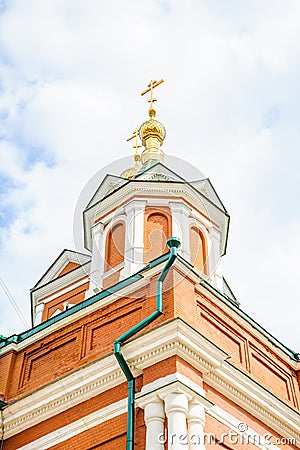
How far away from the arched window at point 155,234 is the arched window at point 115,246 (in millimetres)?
667

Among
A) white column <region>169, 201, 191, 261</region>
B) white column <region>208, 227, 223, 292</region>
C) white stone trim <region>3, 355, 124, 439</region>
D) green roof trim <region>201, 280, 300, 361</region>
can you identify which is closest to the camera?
white stone trim <region>3, 355, 124, 439</region>

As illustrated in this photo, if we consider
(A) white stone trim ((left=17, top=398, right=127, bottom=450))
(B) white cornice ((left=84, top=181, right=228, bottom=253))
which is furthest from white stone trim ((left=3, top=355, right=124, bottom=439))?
(B) white cornice ((left=84, top=181, right=228, bottom=253))

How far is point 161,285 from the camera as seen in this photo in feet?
34.9

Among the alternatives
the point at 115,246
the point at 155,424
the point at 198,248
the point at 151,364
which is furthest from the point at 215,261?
the point at 155,424

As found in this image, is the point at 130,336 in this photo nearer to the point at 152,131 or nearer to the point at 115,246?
the point at 115,246

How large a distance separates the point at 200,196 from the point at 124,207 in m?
2.08

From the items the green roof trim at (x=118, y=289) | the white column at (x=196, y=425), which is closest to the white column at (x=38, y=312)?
the green roof trim at (x=118, y=289)

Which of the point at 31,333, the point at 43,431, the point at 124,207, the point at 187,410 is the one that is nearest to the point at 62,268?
the point at 124,207

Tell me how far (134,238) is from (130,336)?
6.03 meters

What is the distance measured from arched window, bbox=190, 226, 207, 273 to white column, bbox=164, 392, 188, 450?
24.3 ft

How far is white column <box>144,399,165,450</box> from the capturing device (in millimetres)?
8898

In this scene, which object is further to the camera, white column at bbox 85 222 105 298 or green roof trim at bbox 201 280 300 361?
white column at bbox 85 222 105 298

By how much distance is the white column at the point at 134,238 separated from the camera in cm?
1551

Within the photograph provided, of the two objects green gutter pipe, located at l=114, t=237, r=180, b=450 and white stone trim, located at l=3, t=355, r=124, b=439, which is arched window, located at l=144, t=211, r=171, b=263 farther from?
white stone trim, located at l=3, t=355, r=124, b=439
